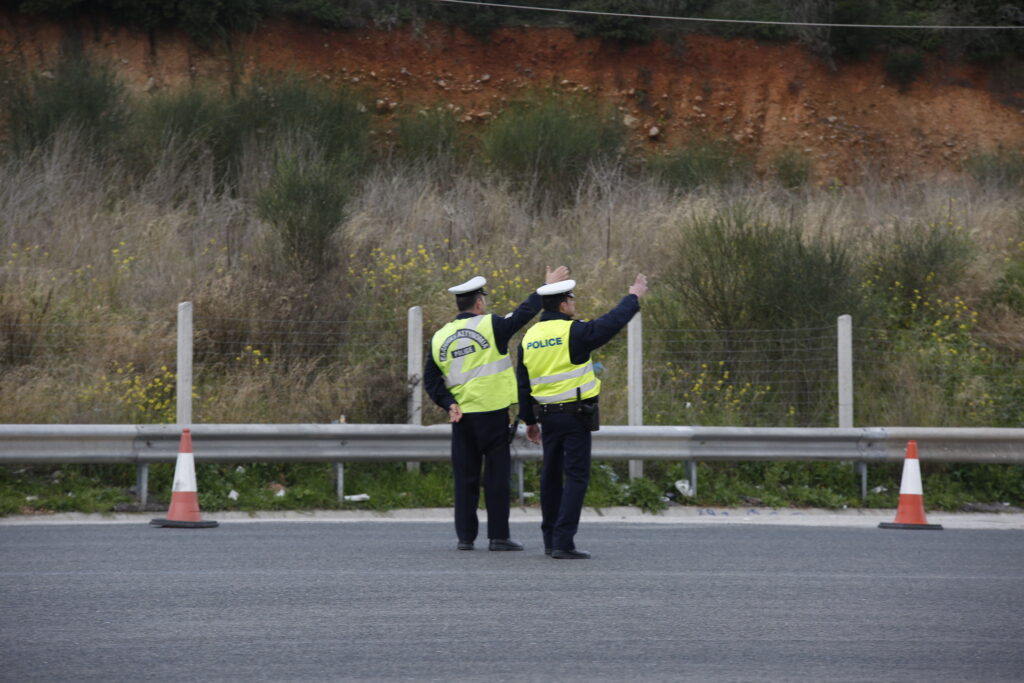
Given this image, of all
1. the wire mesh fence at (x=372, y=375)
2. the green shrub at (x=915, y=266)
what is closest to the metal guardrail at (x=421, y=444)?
the wire mesh fence at (x=372, y=375)

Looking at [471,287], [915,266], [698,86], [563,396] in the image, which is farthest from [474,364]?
[698,86]

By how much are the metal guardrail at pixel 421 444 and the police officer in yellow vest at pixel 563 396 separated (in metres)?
3.63

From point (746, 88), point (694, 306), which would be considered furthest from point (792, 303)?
point (746, 88)

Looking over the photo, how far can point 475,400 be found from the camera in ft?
30.7

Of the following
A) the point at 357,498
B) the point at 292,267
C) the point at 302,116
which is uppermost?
the point at 302,116

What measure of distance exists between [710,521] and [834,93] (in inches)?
1000

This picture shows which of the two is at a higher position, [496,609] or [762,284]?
[762,284]

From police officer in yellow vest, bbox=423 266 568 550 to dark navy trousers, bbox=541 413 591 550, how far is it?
36 centimetres

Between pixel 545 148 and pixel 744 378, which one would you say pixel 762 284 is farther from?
pixel 545 148

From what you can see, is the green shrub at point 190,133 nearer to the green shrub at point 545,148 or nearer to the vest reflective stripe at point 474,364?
the green shrub at point 545,148

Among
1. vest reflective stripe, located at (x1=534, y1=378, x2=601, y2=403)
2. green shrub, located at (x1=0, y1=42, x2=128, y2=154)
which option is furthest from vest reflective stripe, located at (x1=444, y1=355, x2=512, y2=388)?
green shrub, located at (x1=0, y1=42, x2=128, y2=154)

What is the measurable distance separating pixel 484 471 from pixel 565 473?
0.65 metres

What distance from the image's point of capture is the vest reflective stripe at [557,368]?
898 centimetres

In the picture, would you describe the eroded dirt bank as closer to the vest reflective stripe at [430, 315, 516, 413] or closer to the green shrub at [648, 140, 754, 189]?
the green shrub at [648, 140, 754, 189]
